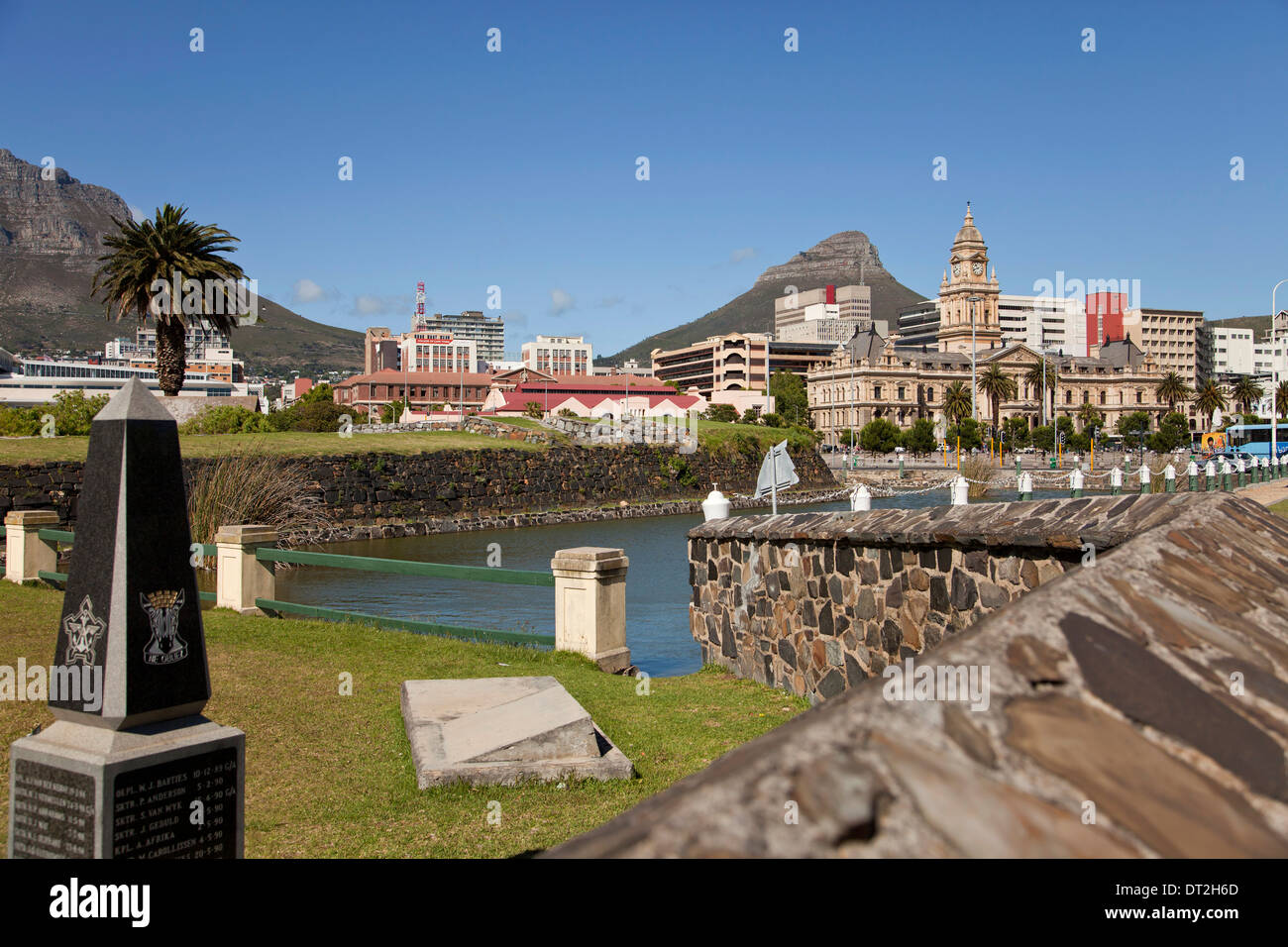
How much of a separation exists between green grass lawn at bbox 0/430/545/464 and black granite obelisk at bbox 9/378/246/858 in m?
23.8

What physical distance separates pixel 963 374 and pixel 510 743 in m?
152

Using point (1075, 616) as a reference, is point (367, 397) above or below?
above

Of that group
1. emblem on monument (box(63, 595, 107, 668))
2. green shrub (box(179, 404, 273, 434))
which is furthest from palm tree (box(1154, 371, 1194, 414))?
emblem on monument (box(63, 595, 107, 668))

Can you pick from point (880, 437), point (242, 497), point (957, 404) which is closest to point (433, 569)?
point (242, 497)

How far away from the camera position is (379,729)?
7.06m

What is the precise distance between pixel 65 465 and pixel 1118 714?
35336 mm

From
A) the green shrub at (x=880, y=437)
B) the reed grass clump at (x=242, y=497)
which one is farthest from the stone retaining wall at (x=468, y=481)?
the green shrub at (x=880, y=437)

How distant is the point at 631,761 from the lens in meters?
6.33

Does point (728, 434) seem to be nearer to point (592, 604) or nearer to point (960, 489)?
point (960, 489)

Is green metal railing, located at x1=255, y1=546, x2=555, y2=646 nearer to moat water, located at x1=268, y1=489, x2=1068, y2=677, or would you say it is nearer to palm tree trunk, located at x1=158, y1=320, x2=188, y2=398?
moat water, located at x1=268, y1=489, x2=1068, y2=677
